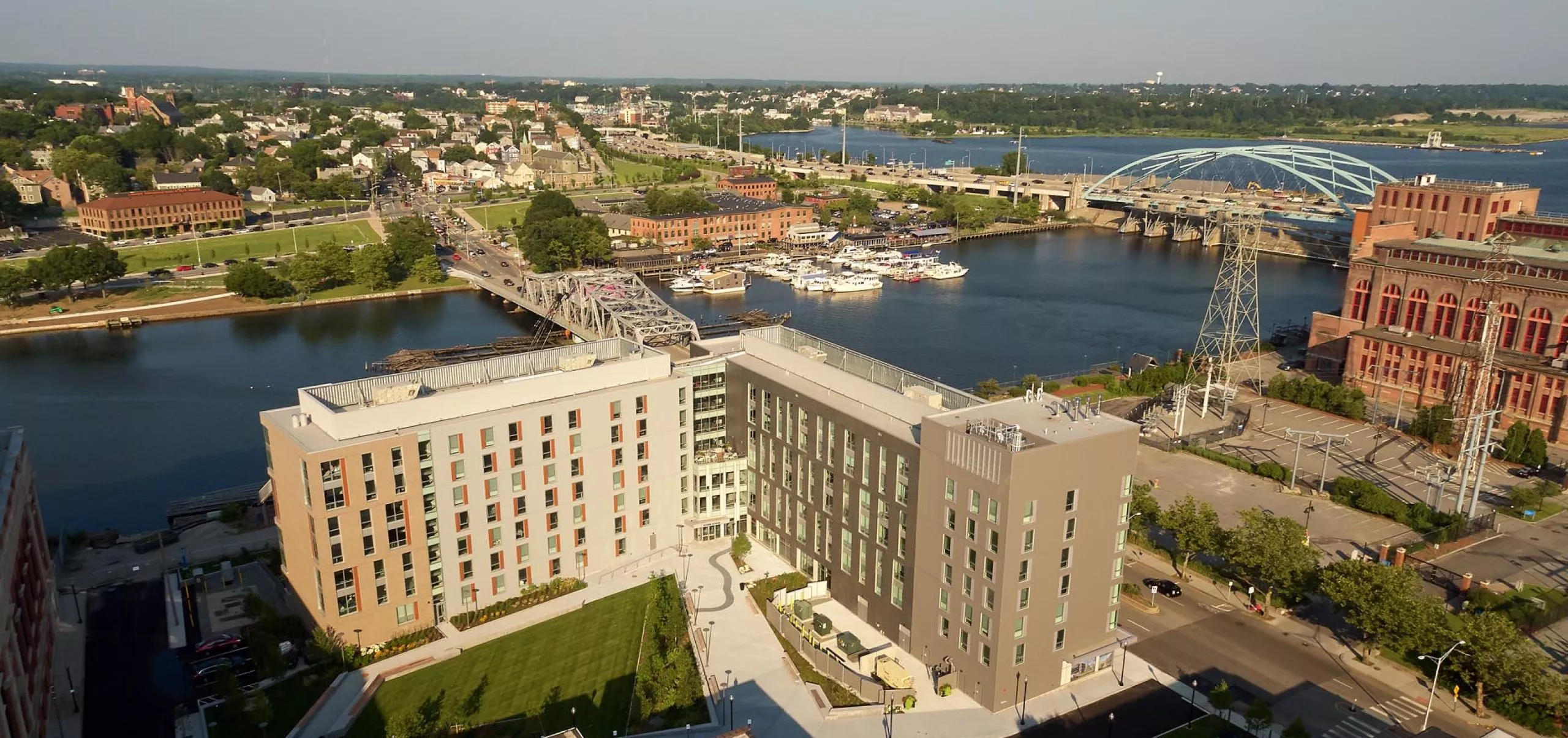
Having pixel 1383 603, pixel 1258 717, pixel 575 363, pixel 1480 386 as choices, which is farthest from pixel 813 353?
pixel 1480 386

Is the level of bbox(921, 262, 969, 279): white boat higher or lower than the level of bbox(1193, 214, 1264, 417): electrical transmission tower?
lower

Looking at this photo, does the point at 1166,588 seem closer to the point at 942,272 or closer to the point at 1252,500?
the point at 1252,500

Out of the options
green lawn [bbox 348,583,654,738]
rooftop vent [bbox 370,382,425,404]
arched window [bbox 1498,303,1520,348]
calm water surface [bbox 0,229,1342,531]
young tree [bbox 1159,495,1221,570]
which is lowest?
calm water surface [bbox 0,229,1342,531]

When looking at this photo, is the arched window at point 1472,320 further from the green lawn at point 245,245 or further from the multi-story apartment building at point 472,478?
the green lawn at point 245,245

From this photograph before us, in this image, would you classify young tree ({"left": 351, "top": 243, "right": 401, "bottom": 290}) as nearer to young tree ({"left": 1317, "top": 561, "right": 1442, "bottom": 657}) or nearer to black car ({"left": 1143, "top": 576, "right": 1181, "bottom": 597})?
black car ({"left": 1143, "top": 576, "right": 1181, "bottom": 597})

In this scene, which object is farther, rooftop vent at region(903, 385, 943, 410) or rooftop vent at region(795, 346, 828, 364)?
rooftop vent at region(795, 346, 828, 364)

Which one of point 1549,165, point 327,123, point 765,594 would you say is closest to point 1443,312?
point 765,594

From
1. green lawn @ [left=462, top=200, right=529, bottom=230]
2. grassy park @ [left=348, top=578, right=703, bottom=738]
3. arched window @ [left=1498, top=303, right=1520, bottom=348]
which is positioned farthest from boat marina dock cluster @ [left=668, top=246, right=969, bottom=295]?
grassy park @ [left=348, top=578, right=703, bottom=738]
